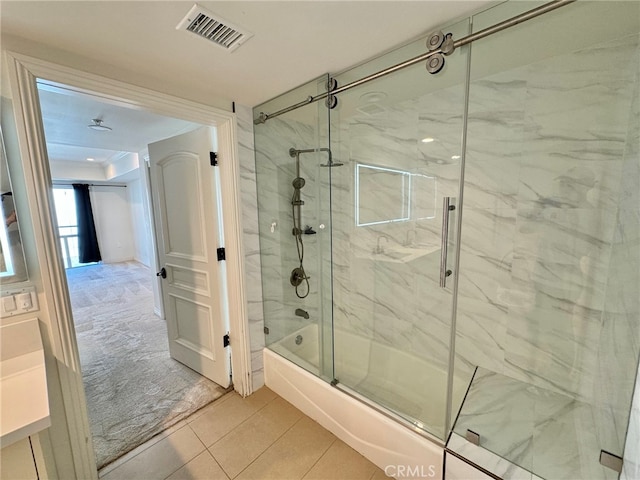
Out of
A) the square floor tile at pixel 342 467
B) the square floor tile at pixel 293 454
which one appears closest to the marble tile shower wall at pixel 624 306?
the square floor tile at pixel 342 467

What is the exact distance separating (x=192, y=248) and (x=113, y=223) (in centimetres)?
666

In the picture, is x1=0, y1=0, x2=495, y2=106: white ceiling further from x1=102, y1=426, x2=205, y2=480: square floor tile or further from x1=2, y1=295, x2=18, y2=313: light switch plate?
x1=102, y1=426, x2=205, y2=480: square floor tile

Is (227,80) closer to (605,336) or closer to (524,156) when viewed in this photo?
(524,156)

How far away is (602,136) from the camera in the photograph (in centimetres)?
133

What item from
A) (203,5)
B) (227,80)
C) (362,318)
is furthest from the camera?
(362,318)

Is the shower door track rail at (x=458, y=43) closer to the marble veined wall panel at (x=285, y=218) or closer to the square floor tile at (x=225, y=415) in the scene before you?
the marble veined wall panel at (x=285, y=218)

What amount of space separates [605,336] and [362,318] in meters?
1.53

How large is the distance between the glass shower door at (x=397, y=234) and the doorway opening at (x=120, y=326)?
4.34 ft

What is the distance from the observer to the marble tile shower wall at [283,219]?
6.80 ft

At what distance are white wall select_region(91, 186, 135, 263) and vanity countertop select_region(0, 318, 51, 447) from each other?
7.14 m

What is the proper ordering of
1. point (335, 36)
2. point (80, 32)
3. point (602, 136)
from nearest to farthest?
point (80, 32) < point (335, 36) < point (602, 136)

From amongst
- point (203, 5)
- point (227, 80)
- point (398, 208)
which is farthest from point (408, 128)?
point (203, 5)

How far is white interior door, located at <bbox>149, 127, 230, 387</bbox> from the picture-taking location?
2.01 m

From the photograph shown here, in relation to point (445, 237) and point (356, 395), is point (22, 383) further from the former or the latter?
point (445, 237)
